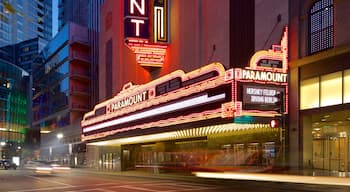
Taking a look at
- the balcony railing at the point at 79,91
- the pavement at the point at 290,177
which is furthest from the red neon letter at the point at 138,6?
the balcony railing at the point at 79,91

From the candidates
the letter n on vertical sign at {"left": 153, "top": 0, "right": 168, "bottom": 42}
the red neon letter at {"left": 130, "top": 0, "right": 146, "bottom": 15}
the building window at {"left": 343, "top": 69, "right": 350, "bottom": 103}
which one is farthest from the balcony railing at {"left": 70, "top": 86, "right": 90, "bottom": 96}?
the building window at {"left": 343, "top": 69, "right": 350, "bottom": 103}

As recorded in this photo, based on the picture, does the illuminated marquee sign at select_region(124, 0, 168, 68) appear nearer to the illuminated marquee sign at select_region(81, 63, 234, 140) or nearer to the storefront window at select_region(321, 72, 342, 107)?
the illuminated marquee sign at select_region(81, 63, 234, 140)

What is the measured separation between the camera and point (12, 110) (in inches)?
5074

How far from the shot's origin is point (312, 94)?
28922 mm

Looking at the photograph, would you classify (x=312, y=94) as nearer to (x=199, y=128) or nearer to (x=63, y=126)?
(x=199, y=128)

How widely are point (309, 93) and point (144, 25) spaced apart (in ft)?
62.0

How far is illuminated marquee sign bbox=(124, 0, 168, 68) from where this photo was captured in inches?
1710

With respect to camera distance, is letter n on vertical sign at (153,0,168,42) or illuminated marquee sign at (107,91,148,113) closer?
illuminated marquee sign at (107,91,148,113)

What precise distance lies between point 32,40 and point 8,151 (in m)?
85.2

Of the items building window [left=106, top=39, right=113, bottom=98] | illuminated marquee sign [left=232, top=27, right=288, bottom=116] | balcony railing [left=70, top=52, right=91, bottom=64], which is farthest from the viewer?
balcony railing [left=70, top=52, right=91, bottom=64]

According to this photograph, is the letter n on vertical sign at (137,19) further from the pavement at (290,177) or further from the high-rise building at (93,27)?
the high-rise building at (93,27)

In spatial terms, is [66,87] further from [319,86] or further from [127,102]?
[319,86]

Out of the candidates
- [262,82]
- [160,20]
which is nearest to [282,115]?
[262,82]

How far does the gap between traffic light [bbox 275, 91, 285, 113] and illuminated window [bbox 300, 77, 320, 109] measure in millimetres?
1408
